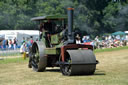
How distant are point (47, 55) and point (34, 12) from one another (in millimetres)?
46273

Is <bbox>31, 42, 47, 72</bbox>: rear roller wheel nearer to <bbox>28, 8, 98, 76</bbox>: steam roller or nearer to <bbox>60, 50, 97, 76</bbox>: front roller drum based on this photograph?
<bbox>28, 8, 98, 76</bbox>: steam roller

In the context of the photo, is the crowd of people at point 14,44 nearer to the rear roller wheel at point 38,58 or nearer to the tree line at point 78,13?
the rear roller wheel at point 38,58

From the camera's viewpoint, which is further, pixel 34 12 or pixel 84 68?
pixel 34 12

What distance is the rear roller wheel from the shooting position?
48.5 feet

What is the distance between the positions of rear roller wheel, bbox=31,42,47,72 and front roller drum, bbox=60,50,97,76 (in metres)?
1.81

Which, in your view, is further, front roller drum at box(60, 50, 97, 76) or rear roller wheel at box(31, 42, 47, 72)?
rear roller wheel at box(31, 42, 47, 72)

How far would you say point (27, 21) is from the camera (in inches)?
2291

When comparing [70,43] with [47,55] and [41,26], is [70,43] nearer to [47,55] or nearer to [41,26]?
[47,55]

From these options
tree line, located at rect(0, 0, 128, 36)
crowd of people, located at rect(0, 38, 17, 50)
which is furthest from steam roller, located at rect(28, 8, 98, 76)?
tree line, located at rect(0, 0, 128, 36)

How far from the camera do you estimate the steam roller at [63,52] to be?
1282 cm

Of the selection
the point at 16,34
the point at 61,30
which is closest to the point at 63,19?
the point at 61,30

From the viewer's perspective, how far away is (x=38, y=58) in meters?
15.7

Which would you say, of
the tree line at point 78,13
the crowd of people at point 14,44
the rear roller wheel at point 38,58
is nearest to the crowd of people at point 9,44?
the crowd of people at point 14,44

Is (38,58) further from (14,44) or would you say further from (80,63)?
(14,44)
